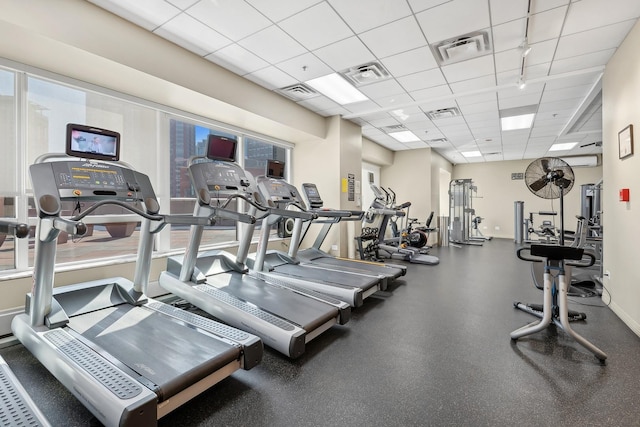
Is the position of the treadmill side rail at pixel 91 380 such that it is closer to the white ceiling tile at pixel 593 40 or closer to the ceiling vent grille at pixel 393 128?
the white ceiling tile at pixel 593 40

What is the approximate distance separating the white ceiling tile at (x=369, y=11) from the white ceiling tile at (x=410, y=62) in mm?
719

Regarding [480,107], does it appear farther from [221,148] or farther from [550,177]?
[221,148]

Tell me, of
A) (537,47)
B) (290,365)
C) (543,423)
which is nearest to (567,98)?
(537,47)

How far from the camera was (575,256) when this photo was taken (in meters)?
2.43

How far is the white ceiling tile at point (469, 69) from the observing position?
3.77m

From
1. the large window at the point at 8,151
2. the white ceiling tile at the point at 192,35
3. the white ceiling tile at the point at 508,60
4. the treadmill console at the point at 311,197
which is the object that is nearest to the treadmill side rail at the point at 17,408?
the large window at the point at 8,151

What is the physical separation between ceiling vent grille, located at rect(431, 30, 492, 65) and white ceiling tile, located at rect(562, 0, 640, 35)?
0.71m

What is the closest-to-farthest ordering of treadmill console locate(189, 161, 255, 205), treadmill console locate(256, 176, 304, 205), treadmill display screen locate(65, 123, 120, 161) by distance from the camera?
treadmill display screen locate(65, 123, 120, 161), treadmill console locate(189, 161, 255, 205), treadmill console locate(256, 176, 304, 205)

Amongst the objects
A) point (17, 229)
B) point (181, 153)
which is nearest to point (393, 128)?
point (181, 153)

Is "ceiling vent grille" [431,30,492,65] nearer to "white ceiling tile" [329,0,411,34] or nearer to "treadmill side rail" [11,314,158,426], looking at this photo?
"white ceiling tile" [329,0,411,34]

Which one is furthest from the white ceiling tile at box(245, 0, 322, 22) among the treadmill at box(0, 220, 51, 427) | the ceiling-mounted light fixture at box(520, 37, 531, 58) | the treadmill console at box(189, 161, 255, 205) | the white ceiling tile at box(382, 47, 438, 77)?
the treadmill at box(0, 220, 51, 427)

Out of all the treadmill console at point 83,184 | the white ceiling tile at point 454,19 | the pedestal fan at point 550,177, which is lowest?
the treadmill console at point 83,184

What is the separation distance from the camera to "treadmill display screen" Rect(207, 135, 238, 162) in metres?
3.13

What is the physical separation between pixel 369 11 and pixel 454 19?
84cm
